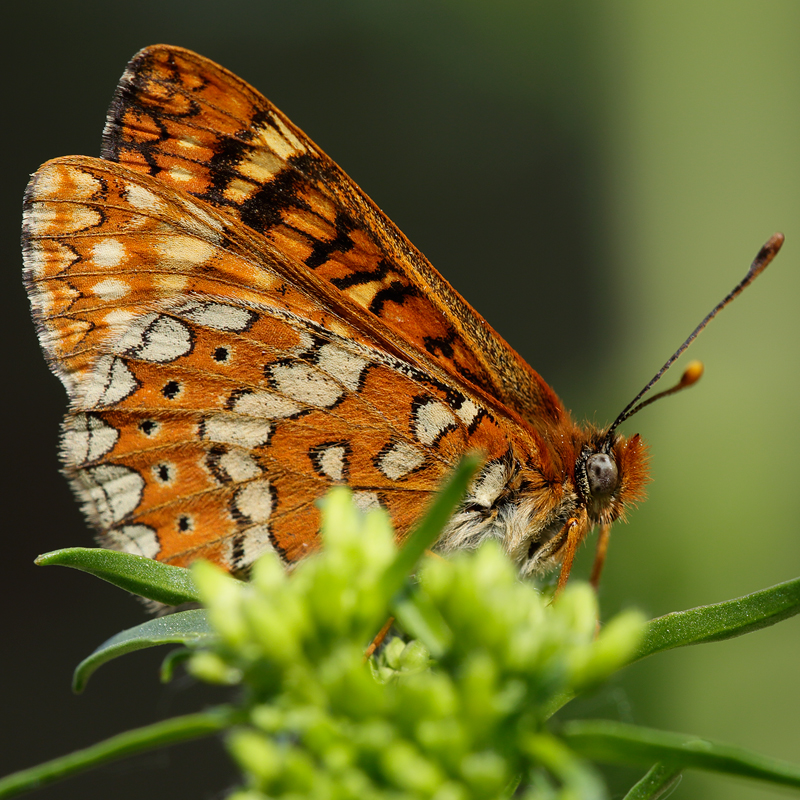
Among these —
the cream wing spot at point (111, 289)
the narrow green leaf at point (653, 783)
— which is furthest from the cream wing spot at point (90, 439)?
the narrow green leaf at point (653, 783)

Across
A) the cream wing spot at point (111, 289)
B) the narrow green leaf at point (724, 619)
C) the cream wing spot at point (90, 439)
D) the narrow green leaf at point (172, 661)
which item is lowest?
the cream wing spot at point (90, 439)

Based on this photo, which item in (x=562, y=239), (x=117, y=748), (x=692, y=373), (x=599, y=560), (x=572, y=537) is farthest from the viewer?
(x=562, y=239)

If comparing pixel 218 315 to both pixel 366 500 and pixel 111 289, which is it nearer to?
pixel 111 289

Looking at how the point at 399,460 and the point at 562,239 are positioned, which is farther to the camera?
the point at 562,239

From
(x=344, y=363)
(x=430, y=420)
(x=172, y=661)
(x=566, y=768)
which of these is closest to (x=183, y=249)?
(x=344, y=363)

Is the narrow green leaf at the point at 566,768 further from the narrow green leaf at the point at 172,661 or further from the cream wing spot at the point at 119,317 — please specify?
the cream wing spot at the point at 119,317

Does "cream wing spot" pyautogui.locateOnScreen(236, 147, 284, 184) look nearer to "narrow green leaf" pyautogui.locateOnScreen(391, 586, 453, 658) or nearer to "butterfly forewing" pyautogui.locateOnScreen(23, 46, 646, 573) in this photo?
"butterfly forewing" pyautogui.locateOnScreen(23, 46, 646, 573)

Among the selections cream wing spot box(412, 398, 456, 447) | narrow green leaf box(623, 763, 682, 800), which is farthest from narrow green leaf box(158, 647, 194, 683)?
cream wing spot box(412, 398, 456, 447)
